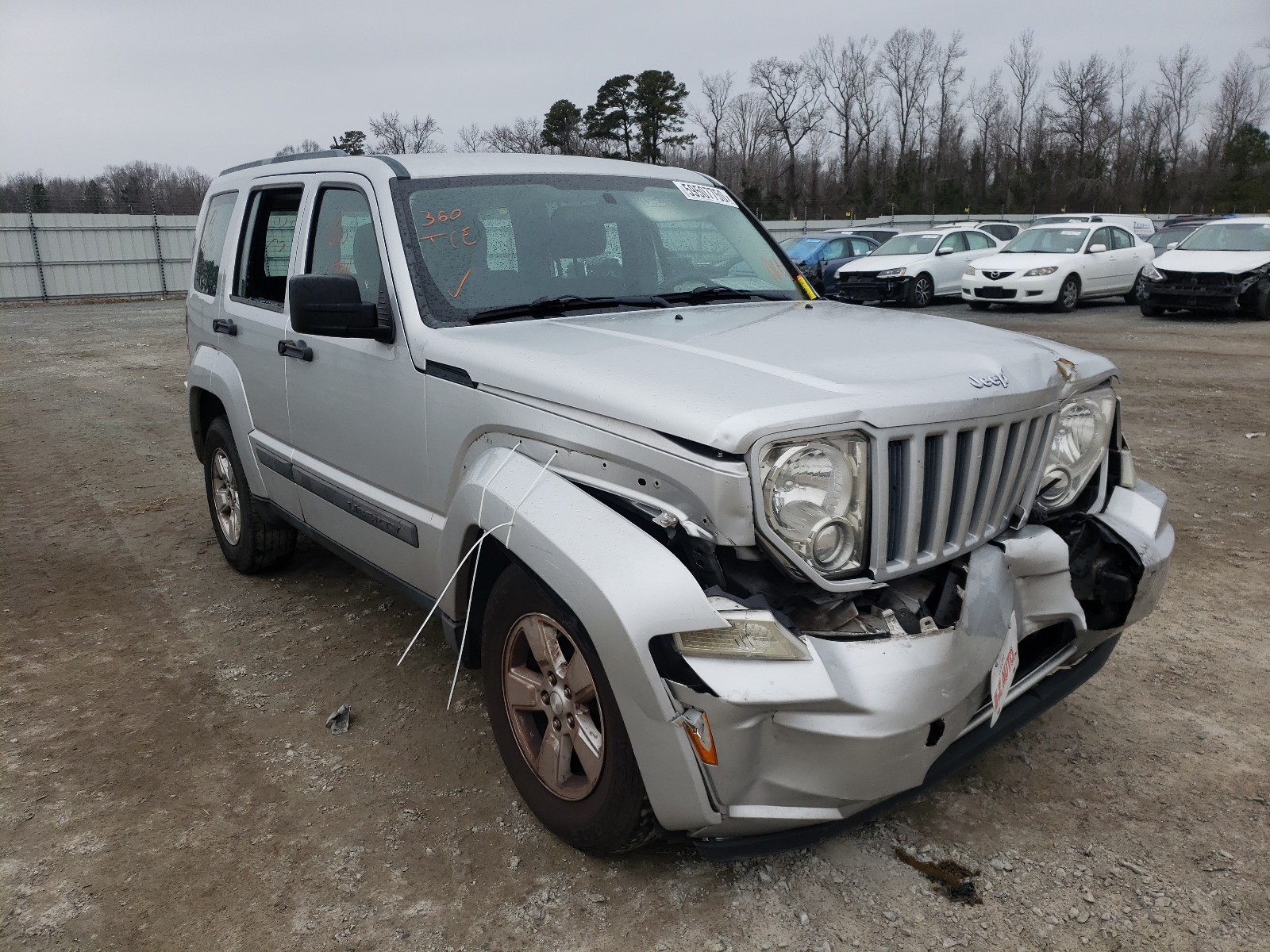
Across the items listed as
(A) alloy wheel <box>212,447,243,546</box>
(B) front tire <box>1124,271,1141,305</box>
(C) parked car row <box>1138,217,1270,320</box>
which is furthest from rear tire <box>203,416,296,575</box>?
(B) front tire <box>1124,271,1141,305</box>

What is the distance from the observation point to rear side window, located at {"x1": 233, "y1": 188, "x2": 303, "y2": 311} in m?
4.04

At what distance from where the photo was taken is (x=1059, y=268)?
53.6 ft

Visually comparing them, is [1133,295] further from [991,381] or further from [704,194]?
[991,381]

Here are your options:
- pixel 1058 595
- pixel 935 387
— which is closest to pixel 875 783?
pixel 1058 595

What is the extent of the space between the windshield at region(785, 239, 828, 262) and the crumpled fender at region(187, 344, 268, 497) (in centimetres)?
1626

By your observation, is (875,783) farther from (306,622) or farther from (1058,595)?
(306,622)

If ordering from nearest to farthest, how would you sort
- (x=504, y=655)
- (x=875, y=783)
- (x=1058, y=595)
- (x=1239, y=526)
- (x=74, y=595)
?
1. (x=875, y=783)
2. (x=1058, y=595)
3. (x=504, y=655)
4. (x=74, y=595)
5. (x=1239, y=526)

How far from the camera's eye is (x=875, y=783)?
218 centimetres

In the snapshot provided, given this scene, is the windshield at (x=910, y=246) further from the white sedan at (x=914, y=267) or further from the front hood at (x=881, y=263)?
the front hood at (x=881, y=263)

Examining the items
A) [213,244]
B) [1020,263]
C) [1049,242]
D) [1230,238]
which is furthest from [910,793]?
[1049,242]

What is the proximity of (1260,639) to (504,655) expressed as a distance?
124 inches

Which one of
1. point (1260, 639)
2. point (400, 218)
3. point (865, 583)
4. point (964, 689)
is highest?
point (400, 218)

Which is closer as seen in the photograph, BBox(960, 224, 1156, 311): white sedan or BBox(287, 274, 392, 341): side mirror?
BBox(287, 274, 392, 341): side mirror

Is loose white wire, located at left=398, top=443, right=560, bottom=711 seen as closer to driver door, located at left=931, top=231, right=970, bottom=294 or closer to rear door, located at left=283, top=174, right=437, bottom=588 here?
rear door, located at left=283, top=174, right=437, bottom=588
